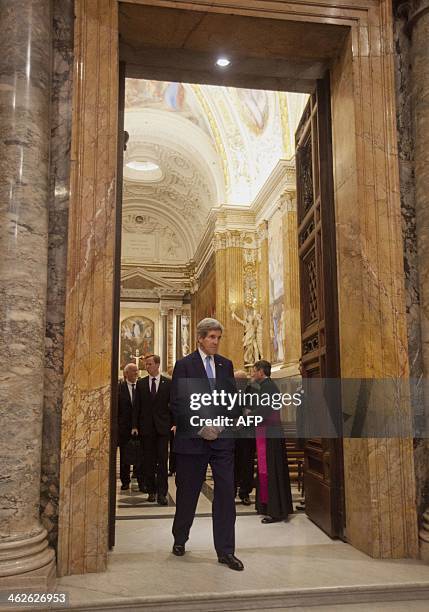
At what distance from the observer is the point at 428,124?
503 centimetres

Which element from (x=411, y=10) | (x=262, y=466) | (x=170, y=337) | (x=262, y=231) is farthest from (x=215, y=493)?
(x=170, y=337)

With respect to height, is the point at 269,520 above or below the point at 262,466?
below

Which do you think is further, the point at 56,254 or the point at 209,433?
the point at 56,254

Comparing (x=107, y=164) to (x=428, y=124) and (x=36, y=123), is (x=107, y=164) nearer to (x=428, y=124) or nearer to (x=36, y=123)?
(x=36, y=123)

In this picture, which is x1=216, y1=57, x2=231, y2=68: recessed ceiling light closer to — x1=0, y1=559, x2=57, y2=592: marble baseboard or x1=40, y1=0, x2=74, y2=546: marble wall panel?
x1=40, y1=0, x2=74, y2=546: marble wall panel

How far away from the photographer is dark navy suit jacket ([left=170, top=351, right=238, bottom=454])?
4.67 meters

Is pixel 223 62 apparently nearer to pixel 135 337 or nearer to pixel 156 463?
pixel 156 463

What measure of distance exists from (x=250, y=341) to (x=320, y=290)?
11.3 metres

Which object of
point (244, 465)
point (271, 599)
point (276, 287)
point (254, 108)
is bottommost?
point (271, 599)

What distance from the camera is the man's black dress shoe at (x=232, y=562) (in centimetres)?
433

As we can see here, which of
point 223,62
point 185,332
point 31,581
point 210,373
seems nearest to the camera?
point 31,581

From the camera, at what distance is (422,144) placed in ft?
16.6

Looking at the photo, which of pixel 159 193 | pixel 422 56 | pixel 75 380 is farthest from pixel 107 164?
pixel 159 193

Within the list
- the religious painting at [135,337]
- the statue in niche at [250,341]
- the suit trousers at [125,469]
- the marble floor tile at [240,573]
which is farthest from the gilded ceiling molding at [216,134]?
the marble floor tile at [240,573]
